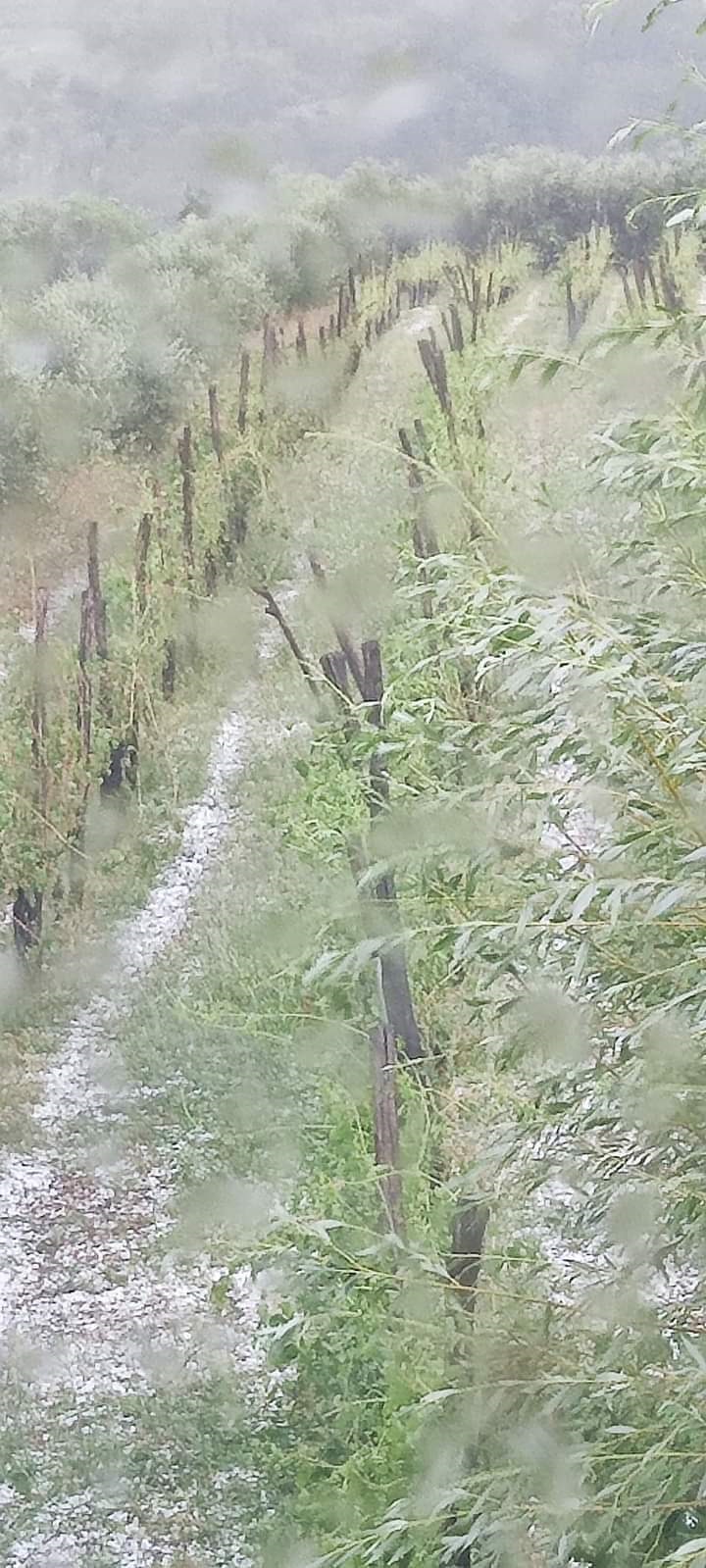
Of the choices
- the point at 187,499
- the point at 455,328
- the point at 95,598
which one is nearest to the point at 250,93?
the point at 455,328

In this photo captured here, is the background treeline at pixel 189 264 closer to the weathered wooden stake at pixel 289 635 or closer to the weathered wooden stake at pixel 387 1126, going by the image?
the weathered wooden stake at pixel 289 635

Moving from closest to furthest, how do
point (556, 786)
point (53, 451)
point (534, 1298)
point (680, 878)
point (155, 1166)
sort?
point (680, 878), point (556, 786), point (534, 1298), point (155, 1166), point (53, 451)

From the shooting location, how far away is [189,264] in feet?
5.91

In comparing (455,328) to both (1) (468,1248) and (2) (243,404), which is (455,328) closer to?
(2) (243,404)

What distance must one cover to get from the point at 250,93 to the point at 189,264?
0.72 feet

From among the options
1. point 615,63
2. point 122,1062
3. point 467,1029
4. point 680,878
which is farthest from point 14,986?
point 615,63

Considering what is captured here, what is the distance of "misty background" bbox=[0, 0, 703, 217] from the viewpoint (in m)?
1.77

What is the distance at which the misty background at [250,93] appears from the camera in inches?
69.7

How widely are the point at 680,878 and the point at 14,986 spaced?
3.58 feet

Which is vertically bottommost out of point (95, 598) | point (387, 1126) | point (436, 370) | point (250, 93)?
point (387, 1126)

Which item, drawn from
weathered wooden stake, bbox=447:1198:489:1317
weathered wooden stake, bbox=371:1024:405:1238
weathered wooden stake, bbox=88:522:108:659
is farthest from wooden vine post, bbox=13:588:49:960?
weathered wooden stake, bbox=447:1198:489:1317

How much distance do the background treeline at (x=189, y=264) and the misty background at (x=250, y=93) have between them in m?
0.03

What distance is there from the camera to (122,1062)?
155 centimetres

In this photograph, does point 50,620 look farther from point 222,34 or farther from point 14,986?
point 222,34
